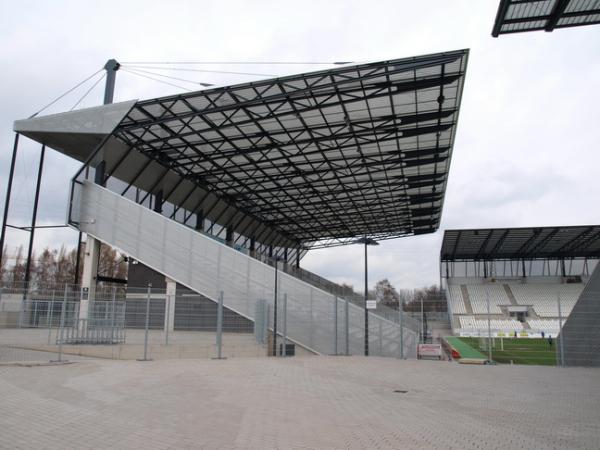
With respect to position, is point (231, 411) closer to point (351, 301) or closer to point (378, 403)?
point (378, 403)

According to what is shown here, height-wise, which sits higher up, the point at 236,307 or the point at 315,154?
the point at 315,154

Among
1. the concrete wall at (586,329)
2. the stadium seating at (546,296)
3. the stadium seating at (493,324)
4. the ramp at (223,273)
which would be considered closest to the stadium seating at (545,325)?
the stadium seating at (493,324)

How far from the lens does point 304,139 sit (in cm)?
3005

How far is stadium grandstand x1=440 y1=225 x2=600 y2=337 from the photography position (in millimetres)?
57900

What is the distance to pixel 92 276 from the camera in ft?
92.9

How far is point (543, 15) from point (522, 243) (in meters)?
60.4

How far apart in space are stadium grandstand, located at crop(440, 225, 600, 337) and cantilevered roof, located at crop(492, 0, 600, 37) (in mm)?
46298

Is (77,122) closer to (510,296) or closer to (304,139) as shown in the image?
(304,139)

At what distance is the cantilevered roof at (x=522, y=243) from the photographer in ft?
197

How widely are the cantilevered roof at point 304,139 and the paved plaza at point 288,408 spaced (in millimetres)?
13923

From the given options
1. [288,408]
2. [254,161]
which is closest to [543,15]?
[288,408]

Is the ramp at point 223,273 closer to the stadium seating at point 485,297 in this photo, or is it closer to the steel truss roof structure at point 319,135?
the steel truss roof structure at point 319,135

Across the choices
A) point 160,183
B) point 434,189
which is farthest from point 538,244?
point 160,183

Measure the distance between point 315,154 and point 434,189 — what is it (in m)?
14.0
